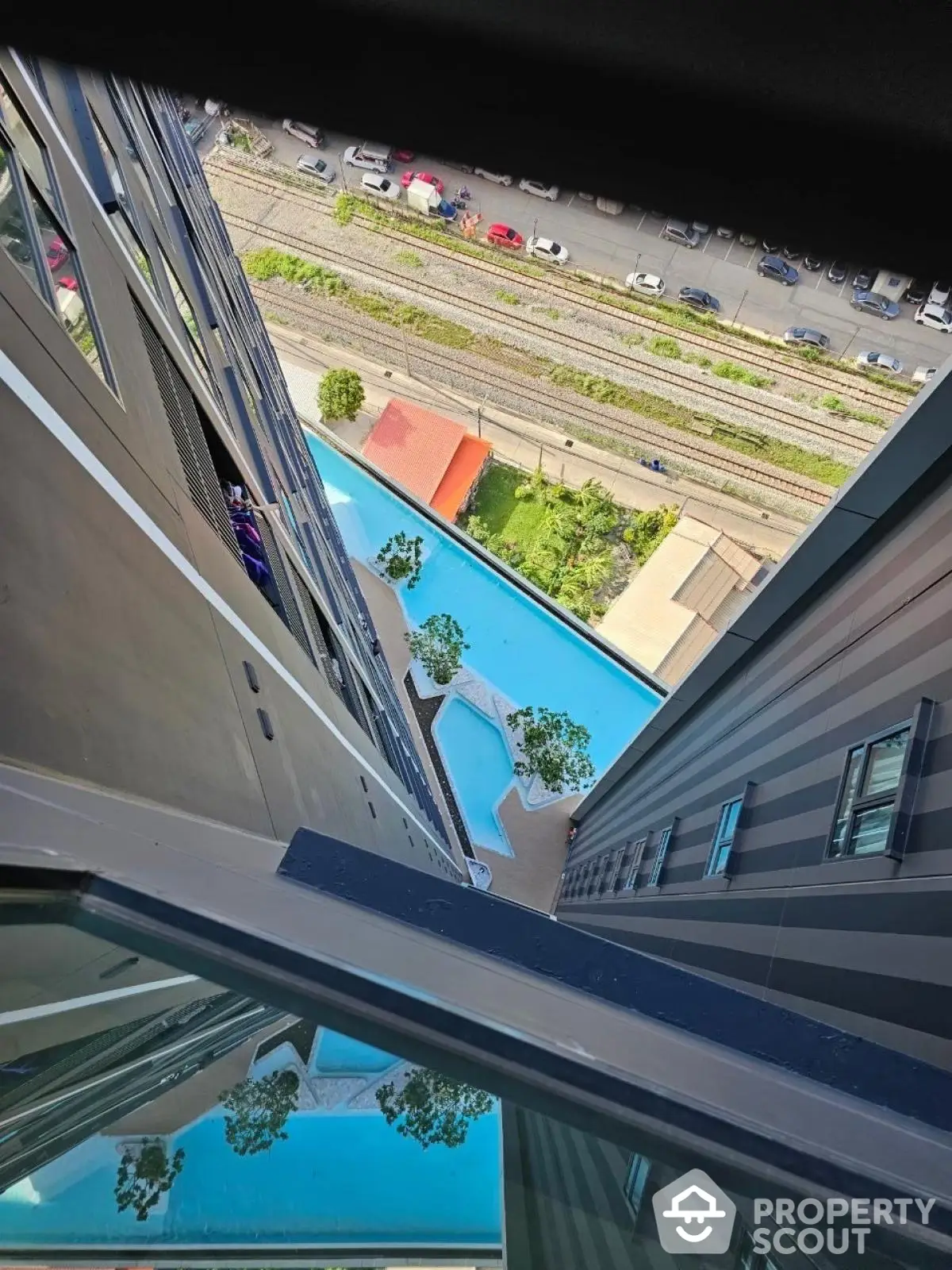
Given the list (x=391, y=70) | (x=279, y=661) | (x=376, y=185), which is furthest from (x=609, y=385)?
(x=391, y=70)

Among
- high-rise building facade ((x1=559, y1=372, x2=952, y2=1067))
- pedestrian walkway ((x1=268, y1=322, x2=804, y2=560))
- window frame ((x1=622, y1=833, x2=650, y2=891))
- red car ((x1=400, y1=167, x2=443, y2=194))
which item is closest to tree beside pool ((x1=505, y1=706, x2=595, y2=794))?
window frame ((x1=622, y1=833, x2=650, y2=891))

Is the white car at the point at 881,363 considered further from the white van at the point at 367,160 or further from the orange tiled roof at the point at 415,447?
the white van at the point at 367,160

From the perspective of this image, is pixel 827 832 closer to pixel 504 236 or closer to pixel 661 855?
pixel 661 855

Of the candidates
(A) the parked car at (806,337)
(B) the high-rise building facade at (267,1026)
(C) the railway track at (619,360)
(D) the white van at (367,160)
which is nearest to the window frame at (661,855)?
(B) the high-rise building facade at (267,1026)

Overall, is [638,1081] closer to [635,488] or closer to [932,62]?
[932,62]

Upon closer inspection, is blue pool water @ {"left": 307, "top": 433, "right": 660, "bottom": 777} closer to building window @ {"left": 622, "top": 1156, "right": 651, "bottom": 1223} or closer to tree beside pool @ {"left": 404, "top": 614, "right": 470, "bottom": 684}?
tree beside pool @ {"left": 404, "top": 614, "right": 470, "bottom": 684}

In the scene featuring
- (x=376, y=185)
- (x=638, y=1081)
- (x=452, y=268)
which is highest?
(x=376, y=185)
